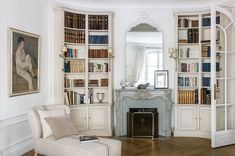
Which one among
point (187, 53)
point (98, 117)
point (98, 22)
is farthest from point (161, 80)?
point (98, 22)

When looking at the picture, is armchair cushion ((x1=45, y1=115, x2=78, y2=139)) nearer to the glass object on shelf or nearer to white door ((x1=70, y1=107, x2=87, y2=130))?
white door ((x1=70, y1=107, x2=87, y2=130))

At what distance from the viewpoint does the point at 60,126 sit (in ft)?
12.6

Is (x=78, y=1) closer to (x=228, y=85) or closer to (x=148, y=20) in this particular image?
(x=148, y=20)

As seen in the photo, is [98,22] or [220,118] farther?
[98,22]

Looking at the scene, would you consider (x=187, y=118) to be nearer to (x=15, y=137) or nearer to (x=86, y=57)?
(x=86, y=57)

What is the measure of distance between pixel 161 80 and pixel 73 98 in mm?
1914

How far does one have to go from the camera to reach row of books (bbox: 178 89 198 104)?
5.62 m

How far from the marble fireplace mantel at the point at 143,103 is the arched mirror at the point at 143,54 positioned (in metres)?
0.32

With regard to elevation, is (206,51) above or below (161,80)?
above

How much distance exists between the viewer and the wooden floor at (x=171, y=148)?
441 cm

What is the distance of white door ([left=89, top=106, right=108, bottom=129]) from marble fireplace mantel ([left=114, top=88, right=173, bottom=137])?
0.86ft

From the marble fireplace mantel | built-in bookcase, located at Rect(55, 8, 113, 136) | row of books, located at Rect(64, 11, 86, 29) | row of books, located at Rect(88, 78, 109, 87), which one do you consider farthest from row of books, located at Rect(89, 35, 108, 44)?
the marble fireplace mantel

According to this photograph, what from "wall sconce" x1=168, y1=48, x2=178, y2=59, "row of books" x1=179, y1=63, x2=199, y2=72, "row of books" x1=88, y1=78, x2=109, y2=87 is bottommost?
"row of books" x1=88, y1=78, x2=109, y2=87

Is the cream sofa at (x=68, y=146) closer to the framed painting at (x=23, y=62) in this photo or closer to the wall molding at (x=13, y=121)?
the wall molding at (x=13, y=121)
